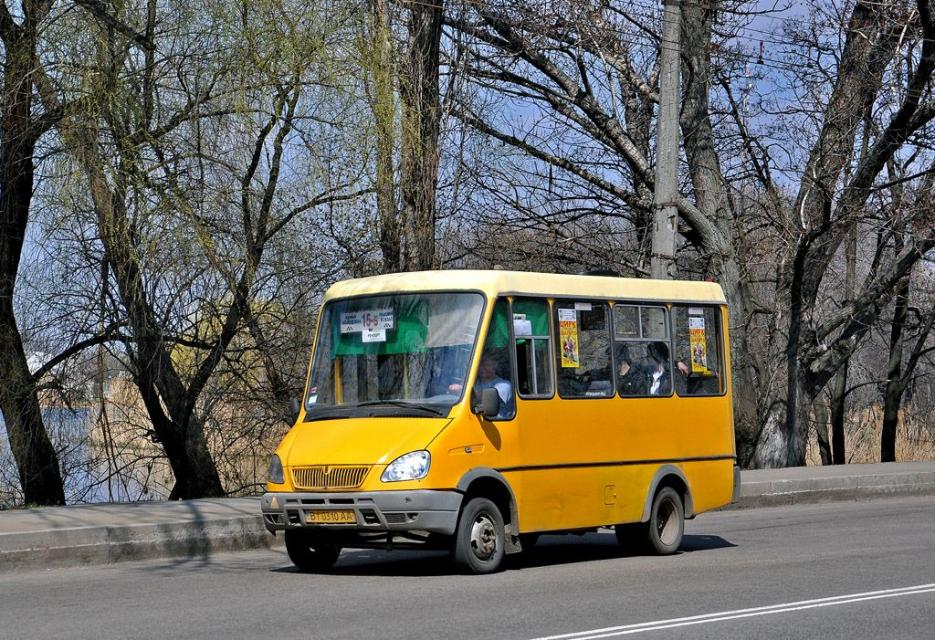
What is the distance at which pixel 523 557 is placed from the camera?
12.6 m

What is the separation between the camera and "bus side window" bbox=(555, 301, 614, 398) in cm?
1184

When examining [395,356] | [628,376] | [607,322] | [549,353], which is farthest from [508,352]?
[628,376]

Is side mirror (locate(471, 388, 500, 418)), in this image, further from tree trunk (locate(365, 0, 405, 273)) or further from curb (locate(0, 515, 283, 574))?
tree trunk (locate(365, 0, 405, 273))

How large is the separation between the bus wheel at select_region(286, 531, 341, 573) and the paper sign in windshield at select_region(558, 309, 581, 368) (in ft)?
Answer: 8.54

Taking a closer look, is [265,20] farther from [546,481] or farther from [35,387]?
[546,481]

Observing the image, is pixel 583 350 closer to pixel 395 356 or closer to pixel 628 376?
pixel 628 376

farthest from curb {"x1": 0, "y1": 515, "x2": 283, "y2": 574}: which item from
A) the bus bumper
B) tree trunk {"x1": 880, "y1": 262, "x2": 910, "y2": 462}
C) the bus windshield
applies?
tree trunk {"x1": 880, "y1": 262, "x2": 910, "y2": 462}

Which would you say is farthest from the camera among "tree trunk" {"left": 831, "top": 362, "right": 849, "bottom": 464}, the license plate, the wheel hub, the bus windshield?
"tree trunk" {"left": 831, "top": 362, "right": 849, "bottom": 464}

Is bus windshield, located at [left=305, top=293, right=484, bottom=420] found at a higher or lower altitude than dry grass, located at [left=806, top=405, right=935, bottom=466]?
higher

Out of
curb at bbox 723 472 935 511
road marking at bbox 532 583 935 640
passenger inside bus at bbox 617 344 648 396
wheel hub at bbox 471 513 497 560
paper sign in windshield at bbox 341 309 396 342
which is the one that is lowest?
curb at bbox 723 472 935 511

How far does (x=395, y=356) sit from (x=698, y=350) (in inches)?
143

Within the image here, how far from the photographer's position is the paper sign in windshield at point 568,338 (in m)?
11.9

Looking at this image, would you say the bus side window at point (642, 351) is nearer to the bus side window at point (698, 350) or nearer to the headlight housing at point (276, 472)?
the bus side window at point (698, 350)

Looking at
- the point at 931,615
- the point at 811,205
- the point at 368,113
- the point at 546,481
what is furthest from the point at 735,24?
the point at 931,615
